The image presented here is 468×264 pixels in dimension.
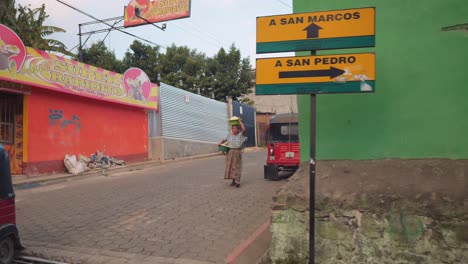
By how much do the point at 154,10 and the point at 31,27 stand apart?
6108 mm

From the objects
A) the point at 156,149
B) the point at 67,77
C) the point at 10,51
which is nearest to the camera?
the point at 10,51

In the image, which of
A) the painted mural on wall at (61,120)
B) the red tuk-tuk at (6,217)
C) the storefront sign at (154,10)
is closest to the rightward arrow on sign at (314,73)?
the red tuk-tuk at (6,217)

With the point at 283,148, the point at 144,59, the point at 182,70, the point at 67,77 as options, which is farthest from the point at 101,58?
the point at 283,148

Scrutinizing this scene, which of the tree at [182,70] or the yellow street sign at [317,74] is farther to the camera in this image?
the tree at [182,70]

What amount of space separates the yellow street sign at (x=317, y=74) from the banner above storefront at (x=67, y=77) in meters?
9.08

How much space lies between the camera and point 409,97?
160 inches

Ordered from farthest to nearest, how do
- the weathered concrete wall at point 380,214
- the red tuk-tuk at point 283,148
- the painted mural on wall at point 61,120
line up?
the painted mural on wall at point 61,120, the red tuk-tuk at point 283,148, the weathered concrete wall at point 380,214

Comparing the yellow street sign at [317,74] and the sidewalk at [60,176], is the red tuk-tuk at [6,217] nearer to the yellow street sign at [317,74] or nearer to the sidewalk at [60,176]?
the yellow street sign at [317,74]

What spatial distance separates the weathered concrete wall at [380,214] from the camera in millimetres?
3361

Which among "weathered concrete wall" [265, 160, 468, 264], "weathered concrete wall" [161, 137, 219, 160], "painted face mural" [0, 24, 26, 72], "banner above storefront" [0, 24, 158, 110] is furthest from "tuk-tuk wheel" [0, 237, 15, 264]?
"weathered concrete wall" [161, 137, 219, 160]

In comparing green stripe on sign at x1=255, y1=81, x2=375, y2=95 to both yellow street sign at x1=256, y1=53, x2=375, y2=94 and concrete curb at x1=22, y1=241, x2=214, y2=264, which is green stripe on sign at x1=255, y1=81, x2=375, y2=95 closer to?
yellow street sign at x1=256, y1=53, x2=375, y2=94

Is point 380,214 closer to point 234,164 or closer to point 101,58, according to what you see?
point 234,164

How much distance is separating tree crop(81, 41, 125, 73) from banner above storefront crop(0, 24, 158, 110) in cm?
1255

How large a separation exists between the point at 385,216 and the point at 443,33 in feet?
6.79
